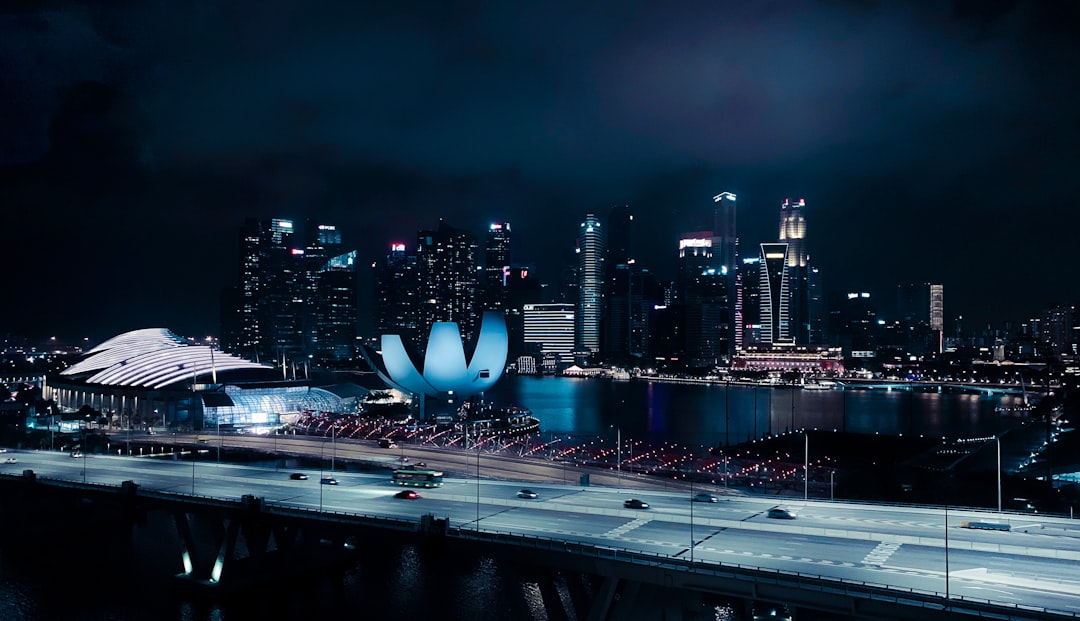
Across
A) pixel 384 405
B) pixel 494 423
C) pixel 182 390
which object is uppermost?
pixel 182 390

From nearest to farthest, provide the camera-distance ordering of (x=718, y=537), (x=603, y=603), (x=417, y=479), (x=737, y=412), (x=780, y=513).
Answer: (x=603, y=603) → (x=718, y=537) → (x=780, y=513) → (x=417, y=479) → (x=737, y=412)

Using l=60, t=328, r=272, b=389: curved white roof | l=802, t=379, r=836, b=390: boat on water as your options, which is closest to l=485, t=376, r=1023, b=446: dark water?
l=802, t=379, r=836, b=390: boat on water

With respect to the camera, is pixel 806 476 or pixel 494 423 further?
pixel 494 423

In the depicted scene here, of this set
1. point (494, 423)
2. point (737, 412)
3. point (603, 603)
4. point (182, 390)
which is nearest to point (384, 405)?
point (494, 423)

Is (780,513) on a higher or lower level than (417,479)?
higher

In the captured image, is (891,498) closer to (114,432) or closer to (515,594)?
(515,594)

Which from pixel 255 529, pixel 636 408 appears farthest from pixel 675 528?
pixel 636 408

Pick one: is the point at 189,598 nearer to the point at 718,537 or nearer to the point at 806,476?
the point at 718,537

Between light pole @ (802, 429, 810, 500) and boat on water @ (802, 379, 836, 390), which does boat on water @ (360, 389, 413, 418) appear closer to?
light pole @ (802, 429, 810, 500)
